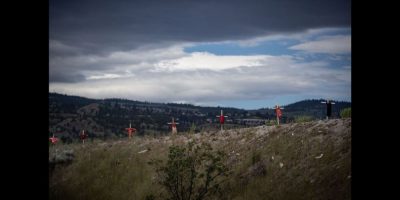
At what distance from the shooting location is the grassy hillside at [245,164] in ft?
40.4

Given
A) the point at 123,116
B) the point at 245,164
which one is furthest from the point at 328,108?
the point at 123,116

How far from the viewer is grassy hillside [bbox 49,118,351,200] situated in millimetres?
12312

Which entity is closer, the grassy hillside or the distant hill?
the grassy hillside

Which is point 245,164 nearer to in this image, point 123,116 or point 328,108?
point 328,108

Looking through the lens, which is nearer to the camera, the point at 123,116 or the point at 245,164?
the point at 245,164

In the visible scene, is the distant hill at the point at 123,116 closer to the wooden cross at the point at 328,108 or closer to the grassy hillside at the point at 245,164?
the grassy hillside at the point at 245,164

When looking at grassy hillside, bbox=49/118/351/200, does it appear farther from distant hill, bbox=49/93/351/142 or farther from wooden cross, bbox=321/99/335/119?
distant hill, bbox=49/93/351/142

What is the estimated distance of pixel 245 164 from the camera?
49.0 feet

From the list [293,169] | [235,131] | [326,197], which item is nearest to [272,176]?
[293,169]

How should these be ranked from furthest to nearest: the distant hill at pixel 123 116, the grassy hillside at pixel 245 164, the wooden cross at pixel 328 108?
the distant hill at pixel 123 116 < the wooden cross at pixel 328 108 < the grassy hillside at pixel 245 164

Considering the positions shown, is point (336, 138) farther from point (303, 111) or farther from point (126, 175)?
point (303, 111)

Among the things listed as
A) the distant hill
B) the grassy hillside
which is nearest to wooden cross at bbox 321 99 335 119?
the grassy hillside

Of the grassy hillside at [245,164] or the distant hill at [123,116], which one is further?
the distant hill at [123,116]

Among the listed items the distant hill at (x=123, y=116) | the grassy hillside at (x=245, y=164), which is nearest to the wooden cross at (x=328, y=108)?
the grassy hillside at (x=245, y=164)
